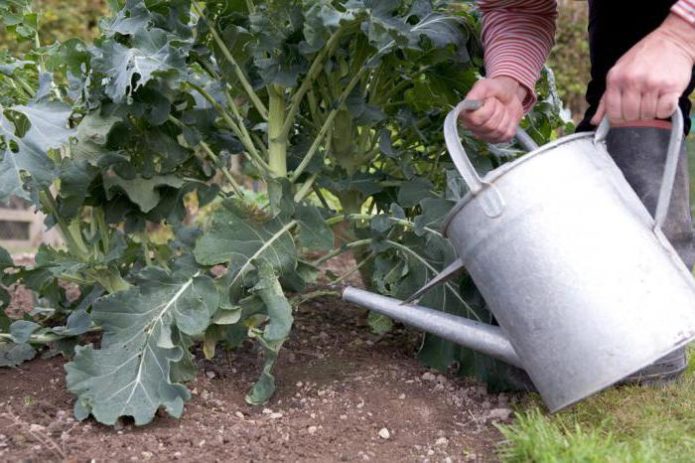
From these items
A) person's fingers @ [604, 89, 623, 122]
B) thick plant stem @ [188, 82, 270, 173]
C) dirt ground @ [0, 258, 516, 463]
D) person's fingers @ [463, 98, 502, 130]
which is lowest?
dirt ground @ [0, 258, 516, 463]

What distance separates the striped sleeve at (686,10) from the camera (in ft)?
5.32

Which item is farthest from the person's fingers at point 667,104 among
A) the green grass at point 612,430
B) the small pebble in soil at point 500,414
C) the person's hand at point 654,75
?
the small pebble in soil at point 500,414

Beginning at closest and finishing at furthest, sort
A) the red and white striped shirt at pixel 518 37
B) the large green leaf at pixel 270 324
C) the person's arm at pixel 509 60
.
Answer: the large green leaf at pixel 270 324
the person's arm at pixel 509 60
the red and white striped shirt at pixel 518 37

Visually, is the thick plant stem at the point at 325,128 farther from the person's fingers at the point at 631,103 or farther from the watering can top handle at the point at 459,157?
the person's fingers at the point at 631,103

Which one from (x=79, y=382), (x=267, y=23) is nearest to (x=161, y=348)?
(x=79, y=382)

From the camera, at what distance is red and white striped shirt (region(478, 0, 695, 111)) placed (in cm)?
208

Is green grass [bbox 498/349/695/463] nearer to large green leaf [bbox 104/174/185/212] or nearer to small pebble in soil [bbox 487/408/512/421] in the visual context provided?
small pebble in soil [bbox 487/408/512/421]

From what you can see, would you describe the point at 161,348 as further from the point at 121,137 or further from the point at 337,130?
the point at 337,130

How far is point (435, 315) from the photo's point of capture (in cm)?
175

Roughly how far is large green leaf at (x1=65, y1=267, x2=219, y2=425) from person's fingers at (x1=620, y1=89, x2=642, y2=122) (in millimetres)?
957

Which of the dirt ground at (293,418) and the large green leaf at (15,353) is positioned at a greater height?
the dirt ground at (293,418)

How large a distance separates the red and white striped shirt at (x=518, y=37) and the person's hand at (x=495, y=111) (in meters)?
0.06

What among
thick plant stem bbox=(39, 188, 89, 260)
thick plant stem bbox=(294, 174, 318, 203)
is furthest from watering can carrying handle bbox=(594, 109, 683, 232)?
thick plant stem bbox=(39, 188, 89, 260)

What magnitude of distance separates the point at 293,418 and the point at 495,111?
85cm
